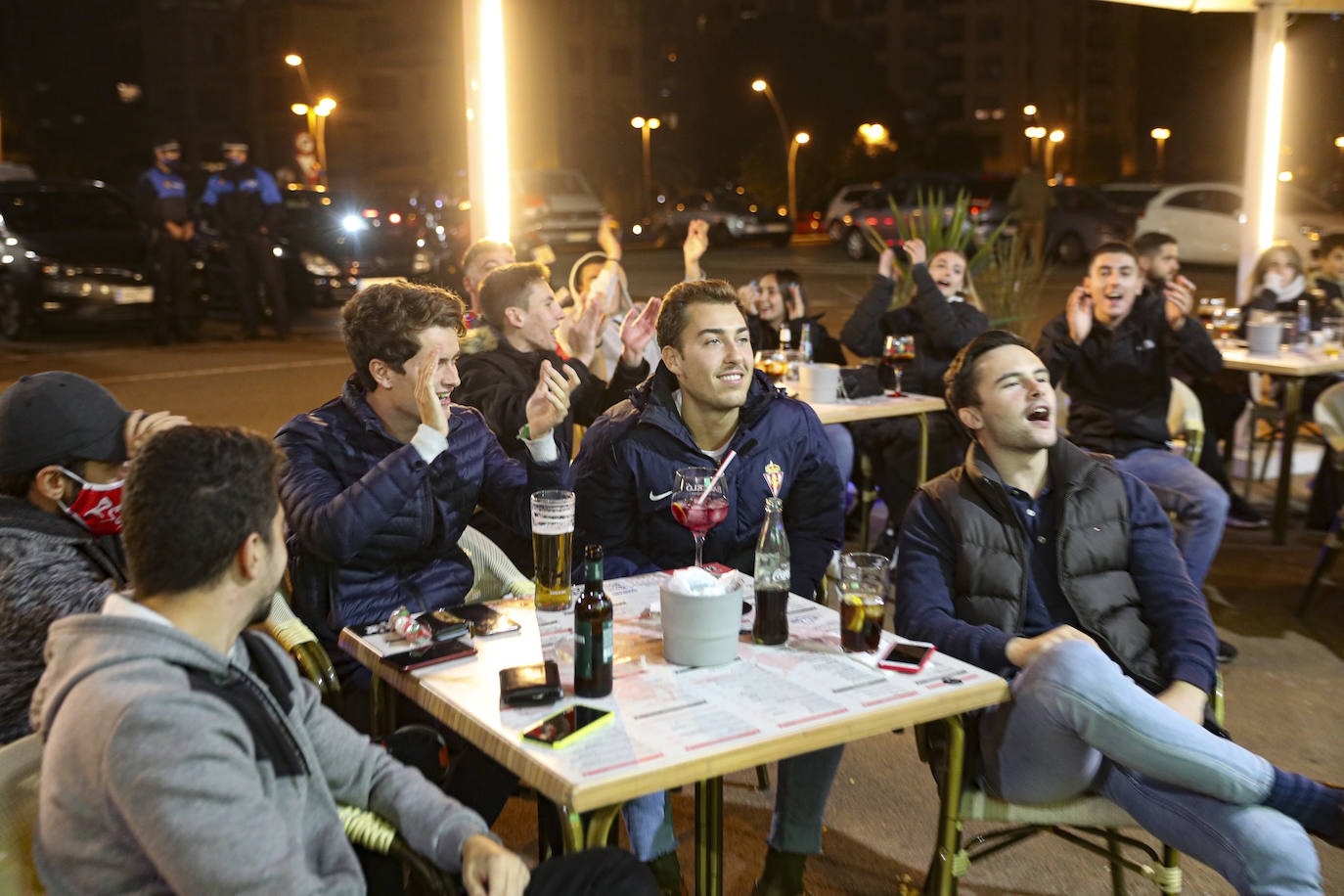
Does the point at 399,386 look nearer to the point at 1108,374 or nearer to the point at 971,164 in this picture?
the point at 1108,374

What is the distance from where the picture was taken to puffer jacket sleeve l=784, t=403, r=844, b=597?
361 centimetres

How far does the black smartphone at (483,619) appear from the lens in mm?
2732

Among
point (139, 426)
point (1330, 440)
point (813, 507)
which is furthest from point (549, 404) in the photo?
point (1330, 440)

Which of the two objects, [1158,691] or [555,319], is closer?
[1158,691]

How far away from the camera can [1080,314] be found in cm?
552

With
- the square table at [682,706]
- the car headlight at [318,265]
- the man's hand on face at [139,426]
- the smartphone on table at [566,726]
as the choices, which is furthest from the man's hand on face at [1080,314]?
the car headlight at [318,265]

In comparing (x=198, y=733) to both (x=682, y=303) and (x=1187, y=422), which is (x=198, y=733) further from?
(x=1187, y=422)

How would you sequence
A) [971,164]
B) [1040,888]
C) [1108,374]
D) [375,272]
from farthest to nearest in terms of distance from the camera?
[971,164] < [375,272] < [1108,374] < [1040,888]

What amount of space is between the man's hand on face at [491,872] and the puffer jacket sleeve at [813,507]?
5.49 feet

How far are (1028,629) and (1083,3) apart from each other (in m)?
71.7

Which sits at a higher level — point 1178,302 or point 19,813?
point 1178,302

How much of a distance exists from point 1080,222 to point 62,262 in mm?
16612

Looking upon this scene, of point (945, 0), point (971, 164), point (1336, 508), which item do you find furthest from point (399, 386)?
point (945, 0)

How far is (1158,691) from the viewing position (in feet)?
9.68
